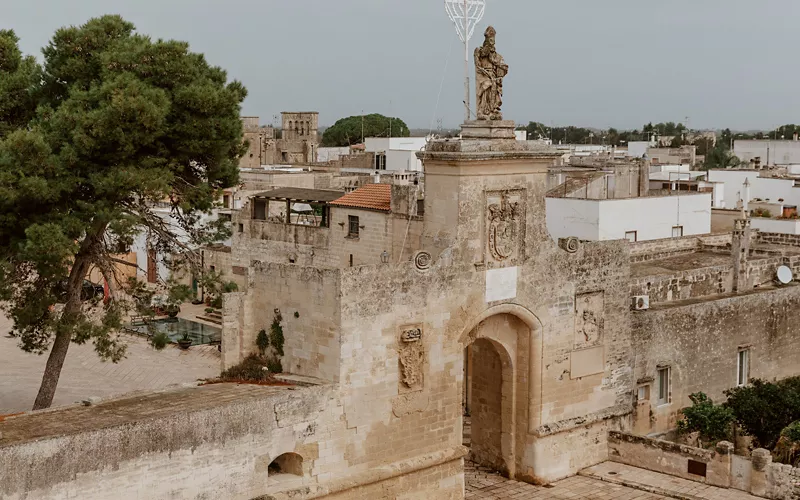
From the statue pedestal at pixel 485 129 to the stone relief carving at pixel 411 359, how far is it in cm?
431

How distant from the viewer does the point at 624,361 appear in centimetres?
2445

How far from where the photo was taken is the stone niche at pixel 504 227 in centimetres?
2127

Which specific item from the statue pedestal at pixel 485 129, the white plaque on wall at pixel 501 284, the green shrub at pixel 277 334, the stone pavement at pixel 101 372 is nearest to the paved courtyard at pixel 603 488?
the white plaque on wall at pixel 501 284


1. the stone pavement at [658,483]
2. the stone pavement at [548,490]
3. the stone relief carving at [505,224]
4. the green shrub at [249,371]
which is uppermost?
the stone relief carving at [505,224]

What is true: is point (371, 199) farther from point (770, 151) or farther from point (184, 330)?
point (770, 151)

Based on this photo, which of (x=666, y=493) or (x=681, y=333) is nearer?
(x=666, y=493)

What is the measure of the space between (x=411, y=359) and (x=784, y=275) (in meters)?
15.0

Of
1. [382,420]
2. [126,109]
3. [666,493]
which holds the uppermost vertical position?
[126,109]

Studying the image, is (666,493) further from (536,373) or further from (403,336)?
(403,336)

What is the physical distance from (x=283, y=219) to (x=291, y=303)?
65.3 feet

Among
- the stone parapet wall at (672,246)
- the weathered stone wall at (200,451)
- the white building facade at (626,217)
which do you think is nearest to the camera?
the weathered stone wall at (200,451)

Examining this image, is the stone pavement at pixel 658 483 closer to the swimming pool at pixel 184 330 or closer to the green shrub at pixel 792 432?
the green shrub at pixel 792 432

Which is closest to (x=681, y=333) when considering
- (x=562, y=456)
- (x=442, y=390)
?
(x=562, y=456)

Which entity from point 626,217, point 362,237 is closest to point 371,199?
point 362,237
